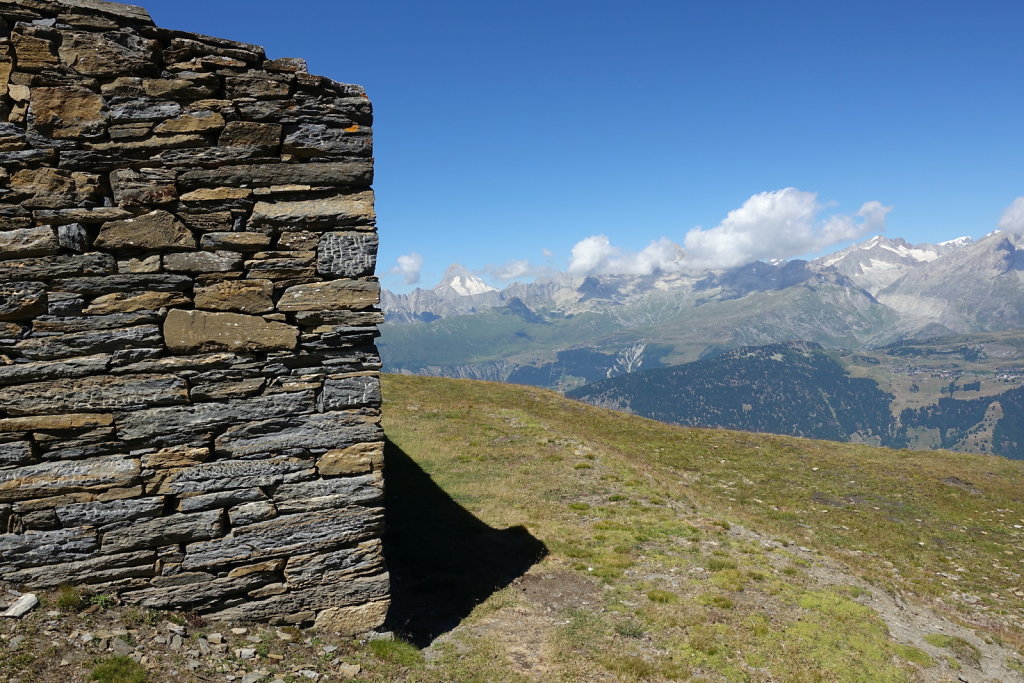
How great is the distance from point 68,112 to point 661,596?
52.4 feet

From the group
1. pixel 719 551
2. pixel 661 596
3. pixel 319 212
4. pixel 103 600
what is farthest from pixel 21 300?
pixel 719 551

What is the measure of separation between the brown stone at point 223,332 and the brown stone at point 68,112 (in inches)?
116

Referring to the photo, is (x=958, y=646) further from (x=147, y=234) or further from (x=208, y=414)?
(x=147, y=234)

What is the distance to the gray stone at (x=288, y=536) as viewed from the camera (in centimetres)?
933

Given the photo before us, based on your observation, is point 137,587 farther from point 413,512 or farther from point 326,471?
point 413,512

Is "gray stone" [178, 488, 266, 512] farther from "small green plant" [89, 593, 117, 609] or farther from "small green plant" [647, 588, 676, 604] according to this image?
"small green plant" [647, 588, 676, 604]

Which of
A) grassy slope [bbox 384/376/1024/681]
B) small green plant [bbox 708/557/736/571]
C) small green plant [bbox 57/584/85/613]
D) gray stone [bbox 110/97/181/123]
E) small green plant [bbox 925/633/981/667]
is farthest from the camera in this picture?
small green plant [bbox 708/557/736/571]

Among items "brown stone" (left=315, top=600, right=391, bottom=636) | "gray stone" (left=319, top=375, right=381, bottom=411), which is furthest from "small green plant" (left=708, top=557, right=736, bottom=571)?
"gray stone" (left=319, top=375, right=381, bottom=411)

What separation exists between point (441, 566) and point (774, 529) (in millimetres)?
15124

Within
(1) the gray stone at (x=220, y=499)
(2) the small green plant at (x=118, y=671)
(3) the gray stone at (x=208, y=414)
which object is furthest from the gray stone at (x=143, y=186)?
(2) the small green plant at (x=118, y=671)

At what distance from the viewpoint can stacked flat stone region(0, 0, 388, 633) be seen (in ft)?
26.9

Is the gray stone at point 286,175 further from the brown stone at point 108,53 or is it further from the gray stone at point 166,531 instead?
the gray stone at point 166,531

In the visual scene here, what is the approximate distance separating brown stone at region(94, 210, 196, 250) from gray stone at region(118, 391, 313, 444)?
103 inches

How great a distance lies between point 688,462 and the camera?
1506 inches
